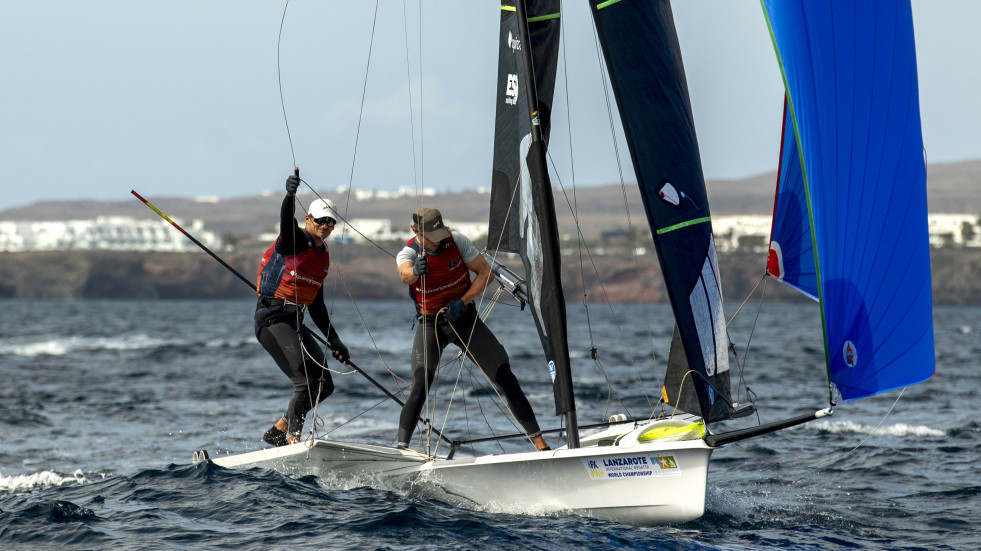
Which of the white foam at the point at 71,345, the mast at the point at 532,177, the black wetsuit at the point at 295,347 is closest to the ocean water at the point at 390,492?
the black wetsuit at the point at 295,347

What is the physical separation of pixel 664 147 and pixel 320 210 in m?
2.39

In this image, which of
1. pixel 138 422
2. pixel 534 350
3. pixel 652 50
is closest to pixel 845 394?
pixel 652 50

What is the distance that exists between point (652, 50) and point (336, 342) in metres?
3.13

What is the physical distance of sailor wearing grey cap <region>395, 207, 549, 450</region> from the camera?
258 inches

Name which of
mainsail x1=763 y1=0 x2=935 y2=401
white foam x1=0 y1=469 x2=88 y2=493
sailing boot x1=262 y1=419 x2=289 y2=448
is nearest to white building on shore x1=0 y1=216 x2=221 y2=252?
white foam x1=0 y1=469 x2=88 y2=493

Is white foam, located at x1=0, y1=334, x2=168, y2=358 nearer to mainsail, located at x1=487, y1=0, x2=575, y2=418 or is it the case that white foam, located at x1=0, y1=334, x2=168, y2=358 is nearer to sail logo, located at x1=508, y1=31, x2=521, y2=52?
mainsail, located at x1=487, y1=0, x2=575, y2=418

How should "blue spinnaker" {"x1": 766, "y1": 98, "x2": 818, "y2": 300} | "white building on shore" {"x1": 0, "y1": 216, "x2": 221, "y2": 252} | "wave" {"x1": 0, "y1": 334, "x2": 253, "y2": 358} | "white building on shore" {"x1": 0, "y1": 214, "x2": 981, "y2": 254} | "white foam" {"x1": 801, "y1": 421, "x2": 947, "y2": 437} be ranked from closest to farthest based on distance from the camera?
1. "blue spinnaker" {"x1": 766, "y1": 98, "x2": 818, "y2": 300}
2. "white foam" {"x1": 801, "y1": 421, "x2": 947, "y2": 437}
3. "wave" {"x1": 0, "y1": 334, "x2": 253, "y2": 358}
4. "white building on shore" {"x1": 0, "y1": 214, "x2": 981, "y2": 254}
5. "white building on shore" {"x1": 0, "y1": 216, "x2": 221, "y2": 252}

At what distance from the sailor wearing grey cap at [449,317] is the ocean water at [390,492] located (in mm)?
742

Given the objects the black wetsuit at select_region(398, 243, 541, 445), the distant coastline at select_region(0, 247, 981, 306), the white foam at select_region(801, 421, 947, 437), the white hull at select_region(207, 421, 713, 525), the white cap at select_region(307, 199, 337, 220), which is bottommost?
the distant coastline at select_region(0, 247, 981, 306)

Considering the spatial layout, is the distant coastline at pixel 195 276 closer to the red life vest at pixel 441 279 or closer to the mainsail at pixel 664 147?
the red life vest at pixel 441 279

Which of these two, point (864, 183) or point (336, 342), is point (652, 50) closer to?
point (864, 183)

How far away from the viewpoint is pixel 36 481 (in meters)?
7.87

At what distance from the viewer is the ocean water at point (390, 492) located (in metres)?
5.75

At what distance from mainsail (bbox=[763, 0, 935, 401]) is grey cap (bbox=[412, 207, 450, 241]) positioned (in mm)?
2358
